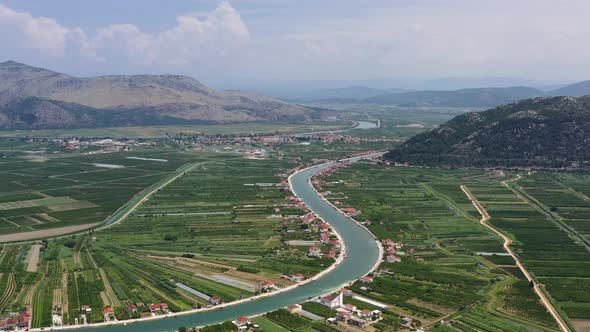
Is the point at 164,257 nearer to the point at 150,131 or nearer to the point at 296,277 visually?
the point at 296,277

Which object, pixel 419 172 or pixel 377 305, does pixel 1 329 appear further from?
pixel 419 172

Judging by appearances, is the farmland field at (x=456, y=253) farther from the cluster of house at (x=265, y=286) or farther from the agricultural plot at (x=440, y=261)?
the cluster of house at (x=265, y=286)

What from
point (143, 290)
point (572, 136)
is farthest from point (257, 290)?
point (572, 136)

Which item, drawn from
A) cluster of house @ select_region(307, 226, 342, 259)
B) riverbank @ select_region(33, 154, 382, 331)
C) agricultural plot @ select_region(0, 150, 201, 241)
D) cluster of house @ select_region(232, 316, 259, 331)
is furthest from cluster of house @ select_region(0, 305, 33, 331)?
cluster of house @ select_region(307, 226, 342, 259)

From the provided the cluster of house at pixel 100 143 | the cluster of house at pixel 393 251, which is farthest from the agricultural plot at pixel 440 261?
the cluster of house at pixel 100 143

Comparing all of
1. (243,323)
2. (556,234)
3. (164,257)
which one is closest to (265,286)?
(243,323)
